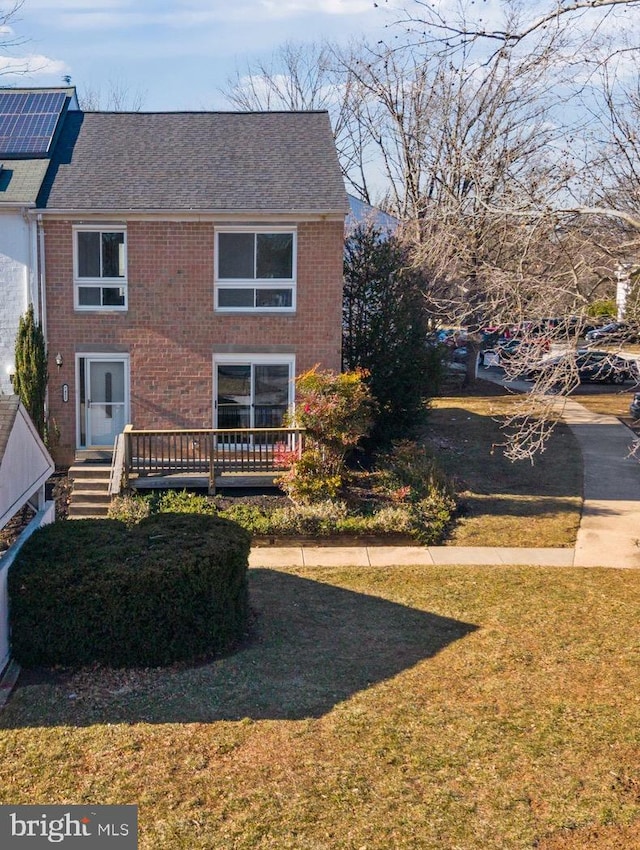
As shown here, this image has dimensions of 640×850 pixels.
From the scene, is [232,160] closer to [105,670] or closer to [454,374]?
[105,670]

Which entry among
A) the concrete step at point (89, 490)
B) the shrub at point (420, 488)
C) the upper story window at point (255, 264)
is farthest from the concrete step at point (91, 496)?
the shrub at point (420, 488)

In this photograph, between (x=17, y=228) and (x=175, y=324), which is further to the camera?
(x=175, y=324)

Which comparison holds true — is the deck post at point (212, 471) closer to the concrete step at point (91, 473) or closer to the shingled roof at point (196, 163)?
the concrete step at point (91, 473)

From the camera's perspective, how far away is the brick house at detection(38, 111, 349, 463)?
1755cm

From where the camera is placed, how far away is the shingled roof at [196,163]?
17531 millimetres

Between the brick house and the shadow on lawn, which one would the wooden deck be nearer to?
the brick house

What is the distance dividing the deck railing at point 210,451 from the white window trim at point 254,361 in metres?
0.73

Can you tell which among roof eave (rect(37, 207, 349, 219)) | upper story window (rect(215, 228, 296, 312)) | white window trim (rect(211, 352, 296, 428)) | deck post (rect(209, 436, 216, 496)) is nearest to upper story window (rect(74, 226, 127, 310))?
roof eave (rect(37, 207, 349, 219))

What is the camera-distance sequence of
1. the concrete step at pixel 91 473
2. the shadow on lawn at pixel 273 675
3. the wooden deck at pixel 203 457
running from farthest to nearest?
the concrete step at pixel 91 473 → the wooden deck at pixel 203 457 → the shadow on lawn at pixel 273 675

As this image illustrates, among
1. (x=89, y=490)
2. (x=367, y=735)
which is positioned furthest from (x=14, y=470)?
(x=89, y=490)

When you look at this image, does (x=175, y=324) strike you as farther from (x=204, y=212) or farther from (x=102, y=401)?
(x=204, y=212)

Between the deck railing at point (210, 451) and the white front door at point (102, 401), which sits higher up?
the white front door at point (102, 401)

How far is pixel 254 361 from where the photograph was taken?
17.9 meters

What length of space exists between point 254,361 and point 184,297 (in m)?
1.96
